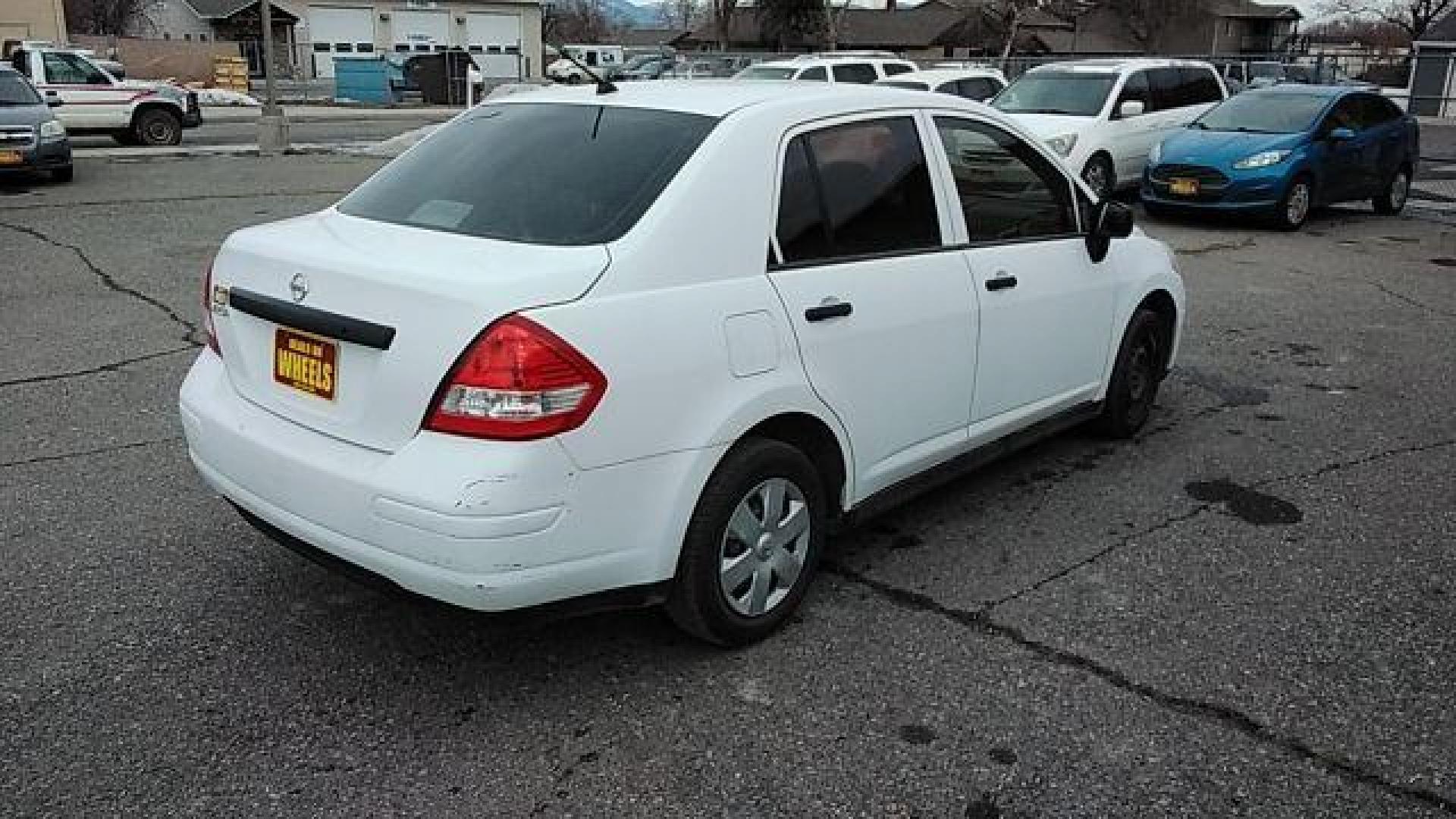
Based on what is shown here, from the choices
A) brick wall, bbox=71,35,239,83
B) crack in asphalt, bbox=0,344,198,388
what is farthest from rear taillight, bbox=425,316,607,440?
brick wall, bbox=71,35,239,83

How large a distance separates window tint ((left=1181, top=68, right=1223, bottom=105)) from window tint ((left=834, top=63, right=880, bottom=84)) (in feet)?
17.1

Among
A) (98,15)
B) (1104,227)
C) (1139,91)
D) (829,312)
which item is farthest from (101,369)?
(98,15)

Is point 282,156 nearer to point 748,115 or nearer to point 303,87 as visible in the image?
point 748,115

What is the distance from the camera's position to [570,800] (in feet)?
9.32

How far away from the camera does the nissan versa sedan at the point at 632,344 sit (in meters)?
2.89

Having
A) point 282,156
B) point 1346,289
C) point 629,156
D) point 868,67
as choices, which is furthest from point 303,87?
point 629,156

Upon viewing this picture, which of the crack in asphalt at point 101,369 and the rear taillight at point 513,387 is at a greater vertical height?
the rear taillight at point 513,387

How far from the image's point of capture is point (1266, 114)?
45.0ft

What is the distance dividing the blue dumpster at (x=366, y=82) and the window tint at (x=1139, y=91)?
31.5m

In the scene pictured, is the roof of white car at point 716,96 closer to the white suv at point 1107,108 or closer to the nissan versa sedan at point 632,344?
the nissan versa sedan at point 632,344

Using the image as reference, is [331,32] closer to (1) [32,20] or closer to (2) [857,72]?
Answer: (1) [32,20]

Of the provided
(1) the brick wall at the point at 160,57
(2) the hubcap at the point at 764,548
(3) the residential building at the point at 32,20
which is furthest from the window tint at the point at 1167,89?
(1) the brick wall at the point at 160,57

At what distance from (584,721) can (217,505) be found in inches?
87.6

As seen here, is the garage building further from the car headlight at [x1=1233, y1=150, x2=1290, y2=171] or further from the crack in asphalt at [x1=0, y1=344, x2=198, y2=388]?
the crack in asphalt at [x1=0, y1=344, x2=198, y2=388]
